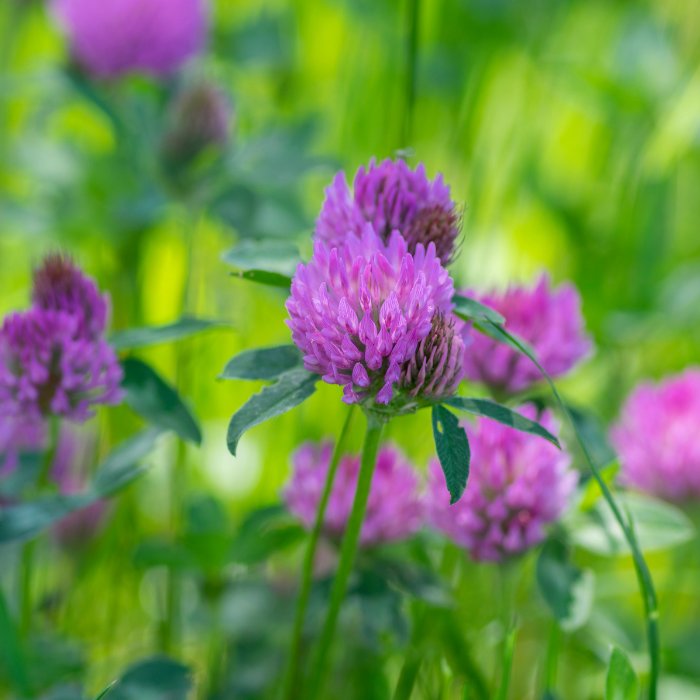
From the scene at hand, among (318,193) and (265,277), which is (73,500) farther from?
(318,193)

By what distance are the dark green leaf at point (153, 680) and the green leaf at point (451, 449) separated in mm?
335

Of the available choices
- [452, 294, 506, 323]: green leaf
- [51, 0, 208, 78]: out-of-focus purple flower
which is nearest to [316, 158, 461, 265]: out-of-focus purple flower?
[452, 294, 506, 323]: green leaf

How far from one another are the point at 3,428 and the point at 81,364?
17cm

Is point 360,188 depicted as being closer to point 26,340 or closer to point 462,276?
point 26,340

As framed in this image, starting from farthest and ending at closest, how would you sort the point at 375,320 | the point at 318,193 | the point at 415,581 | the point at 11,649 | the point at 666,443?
the point at 318,193
the point at 666,443
the point at 415,581
the point at 11,649
the point at 375,320

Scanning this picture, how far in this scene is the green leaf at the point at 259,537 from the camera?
0.78 meters

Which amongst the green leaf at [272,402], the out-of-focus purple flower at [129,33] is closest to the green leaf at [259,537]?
the green leaf at [272,402]

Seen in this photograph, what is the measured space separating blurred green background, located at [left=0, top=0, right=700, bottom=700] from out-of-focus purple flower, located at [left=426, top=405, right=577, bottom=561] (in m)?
0.31

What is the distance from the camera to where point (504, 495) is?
2.33 ft

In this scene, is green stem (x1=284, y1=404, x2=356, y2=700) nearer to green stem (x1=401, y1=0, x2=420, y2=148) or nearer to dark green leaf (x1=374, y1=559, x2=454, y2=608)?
dark green leaf (x1=374, y1=559, x2=454, y2=608)

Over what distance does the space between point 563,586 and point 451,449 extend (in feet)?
0.84

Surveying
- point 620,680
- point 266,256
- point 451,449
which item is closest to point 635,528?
point 620,680

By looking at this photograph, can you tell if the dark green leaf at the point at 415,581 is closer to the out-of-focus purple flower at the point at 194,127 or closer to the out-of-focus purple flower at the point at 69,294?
the out-of-focus purple flower at the point at 69,294

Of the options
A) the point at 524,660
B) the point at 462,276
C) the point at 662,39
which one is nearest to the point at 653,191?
the point at 662,39
